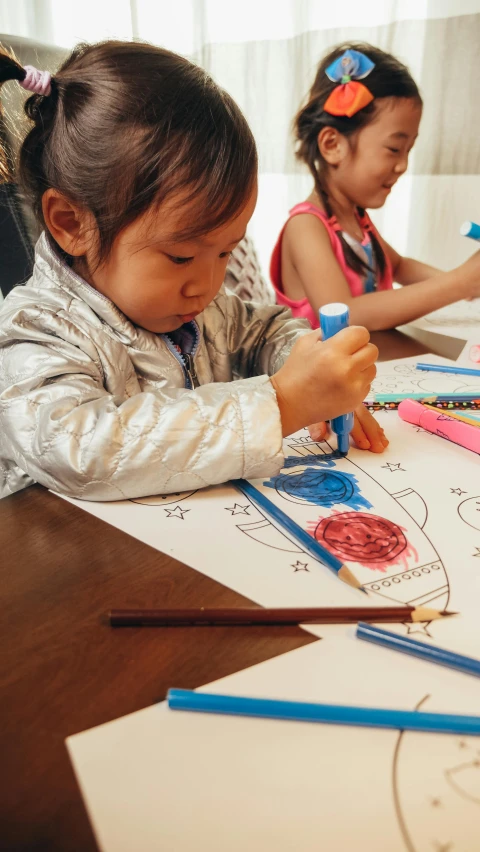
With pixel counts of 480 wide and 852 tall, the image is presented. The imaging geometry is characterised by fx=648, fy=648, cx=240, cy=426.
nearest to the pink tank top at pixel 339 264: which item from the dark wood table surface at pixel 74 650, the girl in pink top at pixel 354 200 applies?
Answer: the girl in pink top at pixel 354 200

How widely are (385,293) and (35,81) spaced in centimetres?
65

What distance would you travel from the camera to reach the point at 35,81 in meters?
0.57

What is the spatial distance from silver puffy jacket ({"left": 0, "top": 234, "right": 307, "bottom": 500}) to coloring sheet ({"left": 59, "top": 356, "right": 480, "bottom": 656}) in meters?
0.02

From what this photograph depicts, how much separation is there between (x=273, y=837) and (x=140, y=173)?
0.48 metres

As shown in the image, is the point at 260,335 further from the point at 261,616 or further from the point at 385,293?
the point at 261,616

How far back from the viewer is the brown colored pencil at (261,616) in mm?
325

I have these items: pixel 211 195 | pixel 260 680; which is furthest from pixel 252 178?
pixel 260 680

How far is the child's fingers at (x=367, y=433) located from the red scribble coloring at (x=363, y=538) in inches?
4.5

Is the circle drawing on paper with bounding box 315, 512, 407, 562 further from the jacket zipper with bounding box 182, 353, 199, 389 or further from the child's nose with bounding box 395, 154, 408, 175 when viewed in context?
the child's nose with bounding box 395, 154, 408, 175

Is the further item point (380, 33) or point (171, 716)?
point (380, 33)

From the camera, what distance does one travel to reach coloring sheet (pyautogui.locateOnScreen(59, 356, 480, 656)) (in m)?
0.35

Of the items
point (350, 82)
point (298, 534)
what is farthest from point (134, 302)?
point (350, 82)

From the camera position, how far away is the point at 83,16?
1.67 m

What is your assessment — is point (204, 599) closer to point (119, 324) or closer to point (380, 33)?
point (119, 324)
